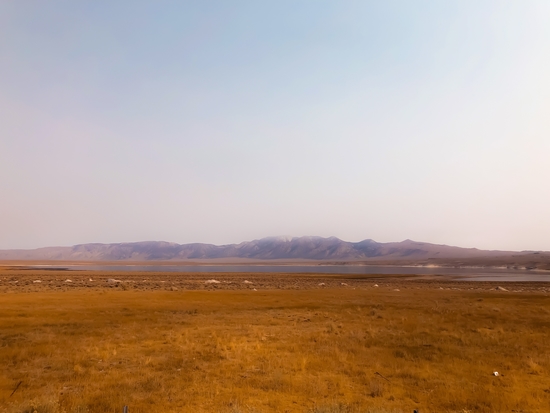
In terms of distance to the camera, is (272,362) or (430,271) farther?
(430,271)

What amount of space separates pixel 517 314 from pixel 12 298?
41940 millimetres

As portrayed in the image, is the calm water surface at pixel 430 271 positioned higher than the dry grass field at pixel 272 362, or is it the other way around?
the dry grass field at pixel 272 362

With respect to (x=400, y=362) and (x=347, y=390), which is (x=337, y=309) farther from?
(x=347, y=390)

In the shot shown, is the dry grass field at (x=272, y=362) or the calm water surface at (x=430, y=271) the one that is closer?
the dry grass field at (x=272, y=362)

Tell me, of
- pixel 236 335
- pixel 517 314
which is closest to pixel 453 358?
pixel 236 335

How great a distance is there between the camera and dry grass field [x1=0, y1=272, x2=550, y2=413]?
1023cm

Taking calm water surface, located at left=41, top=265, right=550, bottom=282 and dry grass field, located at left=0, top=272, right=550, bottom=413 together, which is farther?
calm water surface, located at left=41, top=265, right=550, bottom=282

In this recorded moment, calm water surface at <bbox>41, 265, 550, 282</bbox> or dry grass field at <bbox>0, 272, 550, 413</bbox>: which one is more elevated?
dry grass field at <bbox>0, 272, 550, 413</bbox>

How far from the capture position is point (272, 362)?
46.5ft

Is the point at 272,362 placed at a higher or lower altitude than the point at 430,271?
higher

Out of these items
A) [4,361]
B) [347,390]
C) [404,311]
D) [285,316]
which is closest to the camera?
[347,390]

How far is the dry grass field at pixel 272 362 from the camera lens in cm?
1023

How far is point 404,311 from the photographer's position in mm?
28828

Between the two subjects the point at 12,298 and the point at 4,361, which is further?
the point at 12,298
